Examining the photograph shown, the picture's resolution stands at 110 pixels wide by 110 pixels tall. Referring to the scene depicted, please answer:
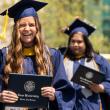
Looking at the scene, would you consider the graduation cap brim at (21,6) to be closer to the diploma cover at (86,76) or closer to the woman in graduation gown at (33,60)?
the woman in graduation gown at (33,60)

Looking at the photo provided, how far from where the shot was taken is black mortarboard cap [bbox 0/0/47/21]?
6.64 m

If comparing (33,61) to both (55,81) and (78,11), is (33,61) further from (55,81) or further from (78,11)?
(78,11)

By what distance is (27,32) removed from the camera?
252 inches

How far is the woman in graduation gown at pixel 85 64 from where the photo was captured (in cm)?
766

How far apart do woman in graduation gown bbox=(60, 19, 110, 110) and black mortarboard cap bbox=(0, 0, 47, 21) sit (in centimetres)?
112

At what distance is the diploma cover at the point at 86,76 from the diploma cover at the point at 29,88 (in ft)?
3.80

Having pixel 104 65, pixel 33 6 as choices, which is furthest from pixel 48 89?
pixel 104 65

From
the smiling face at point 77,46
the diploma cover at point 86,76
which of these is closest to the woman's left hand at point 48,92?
the diploma cover at point 86,76

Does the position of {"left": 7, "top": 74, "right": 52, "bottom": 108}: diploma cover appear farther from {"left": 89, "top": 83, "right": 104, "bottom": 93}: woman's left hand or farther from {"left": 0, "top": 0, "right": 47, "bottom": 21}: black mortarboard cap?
{"left": 89, "top": 83, "right": 104, "bottom": 93}: woman's left hand

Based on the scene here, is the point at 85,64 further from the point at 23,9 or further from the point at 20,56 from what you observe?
the point at 20,56

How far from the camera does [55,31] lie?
18.9 metres

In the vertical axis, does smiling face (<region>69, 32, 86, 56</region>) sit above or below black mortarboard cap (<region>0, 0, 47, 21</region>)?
below

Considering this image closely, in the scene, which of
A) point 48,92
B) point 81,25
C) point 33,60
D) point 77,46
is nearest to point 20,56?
point 33,60

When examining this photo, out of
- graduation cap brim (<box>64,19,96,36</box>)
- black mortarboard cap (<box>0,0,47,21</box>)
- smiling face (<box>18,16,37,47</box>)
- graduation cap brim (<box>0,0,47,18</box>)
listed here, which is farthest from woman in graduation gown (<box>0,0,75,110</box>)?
graduation cap brim (<box>64,19,96,36</box>)
